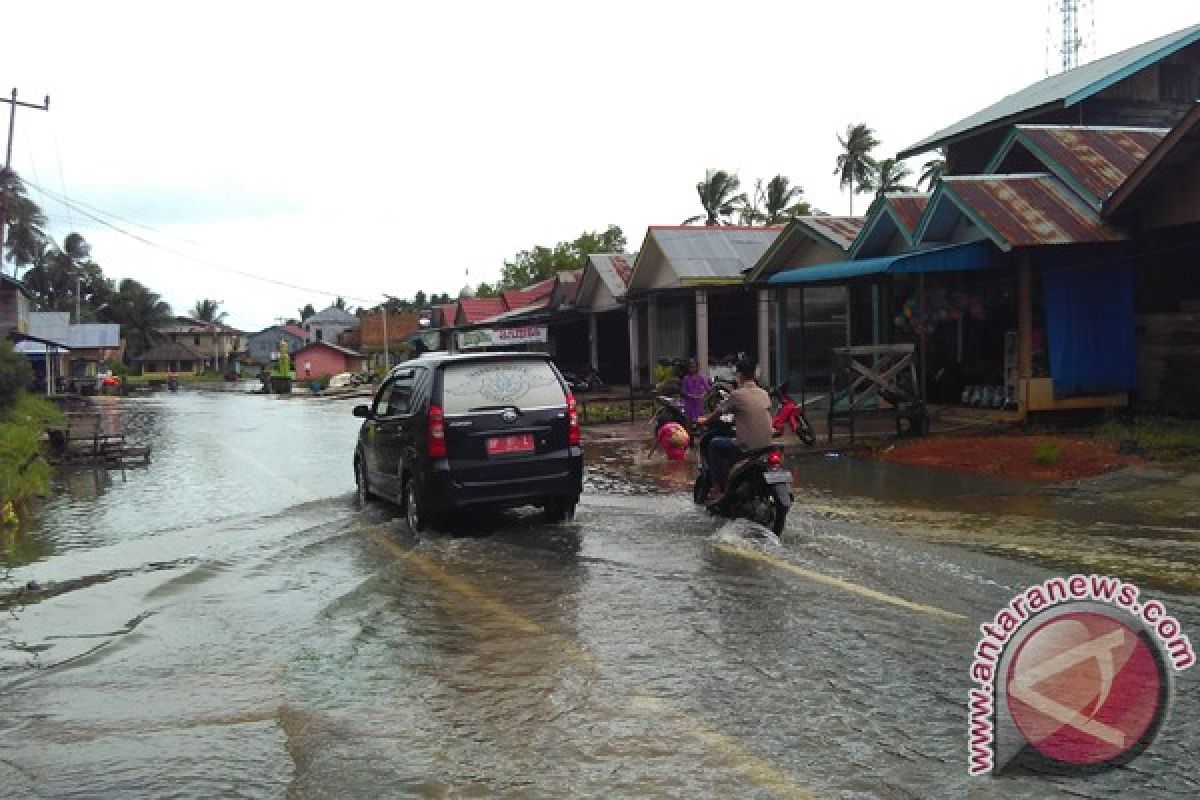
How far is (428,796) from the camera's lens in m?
4.03

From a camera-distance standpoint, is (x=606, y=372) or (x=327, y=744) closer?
(x=327, y=744)

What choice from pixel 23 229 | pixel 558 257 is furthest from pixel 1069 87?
pixel 23 229

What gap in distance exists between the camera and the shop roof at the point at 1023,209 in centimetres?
1474

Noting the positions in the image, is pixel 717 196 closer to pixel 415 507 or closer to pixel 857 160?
pixel 857 160

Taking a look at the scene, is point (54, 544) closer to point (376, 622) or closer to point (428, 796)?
point (376, 622)

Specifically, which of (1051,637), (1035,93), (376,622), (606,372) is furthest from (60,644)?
(606,372)

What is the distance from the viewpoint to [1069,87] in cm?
2098

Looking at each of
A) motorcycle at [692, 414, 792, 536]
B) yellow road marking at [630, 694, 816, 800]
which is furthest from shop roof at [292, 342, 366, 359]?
yellow road marking at [630, 694, 816, 800]

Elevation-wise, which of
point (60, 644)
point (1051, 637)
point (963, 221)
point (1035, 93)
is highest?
point (1035, 93)

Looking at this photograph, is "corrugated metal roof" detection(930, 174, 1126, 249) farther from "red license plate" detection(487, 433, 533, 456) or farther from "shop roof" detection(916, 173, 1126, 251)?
"red license plate" detection(487, 433, 533, 456)

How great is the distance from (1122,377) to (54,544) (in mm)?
15189

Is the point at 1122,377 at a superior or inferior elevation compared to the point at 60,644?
superior

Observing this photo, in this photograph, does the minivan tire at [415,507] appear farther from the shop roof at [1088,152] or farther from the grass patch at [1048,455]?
the shop roof at [1088,152]

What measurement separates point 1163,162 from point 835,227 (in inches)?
303
